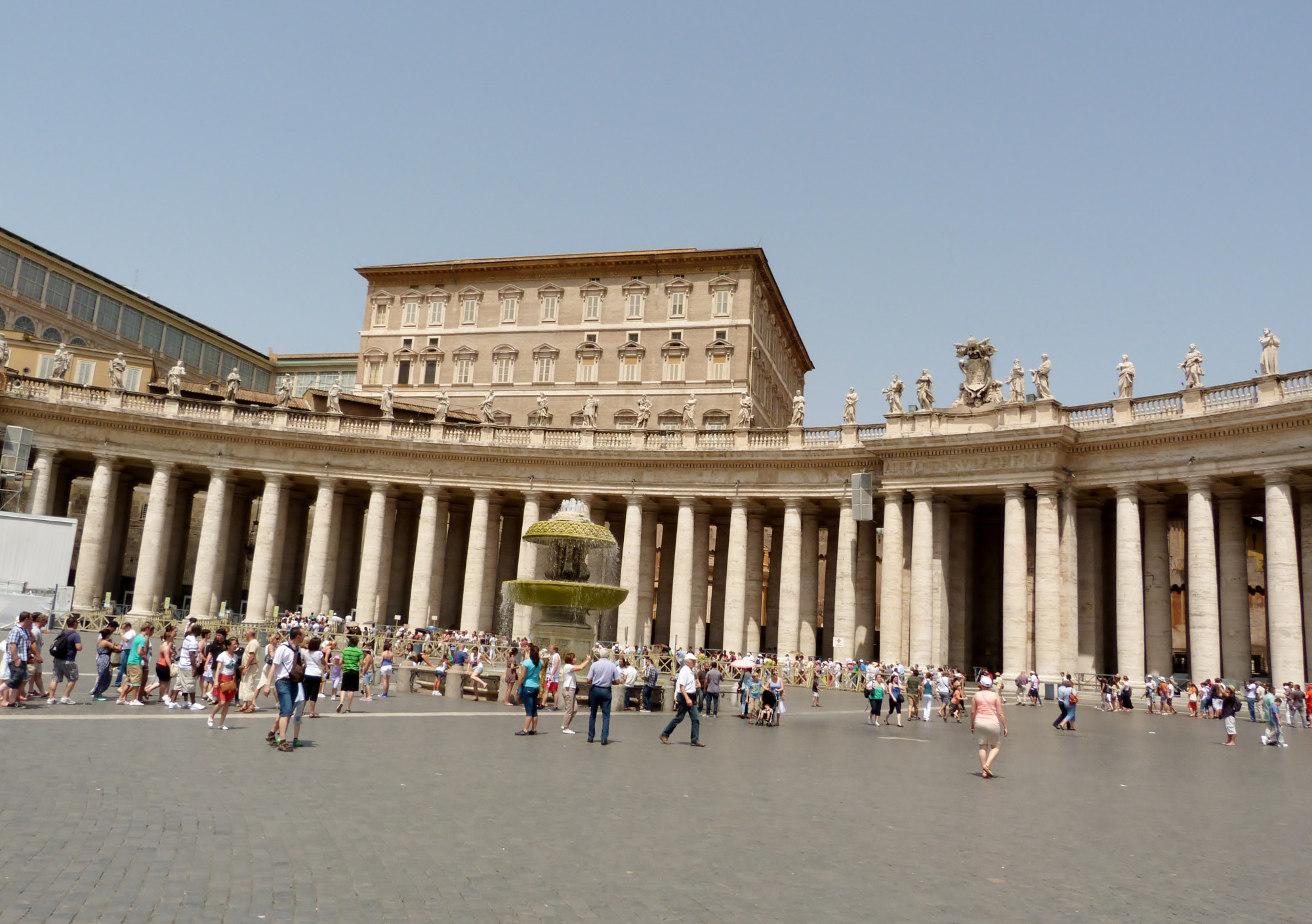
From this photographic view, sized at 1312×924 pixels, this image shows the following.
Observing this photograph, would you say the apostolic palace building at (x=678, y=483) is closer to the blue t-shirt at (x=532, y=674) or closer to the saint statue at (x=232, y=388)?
the saint statue at (x=232, y=388)

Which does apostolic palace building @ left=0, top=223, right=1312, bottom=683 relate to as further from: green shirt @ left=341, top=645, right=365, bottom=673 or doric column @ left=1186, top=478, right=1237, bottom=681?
green shirt @ left=341, top=645, right=365, bottom=673

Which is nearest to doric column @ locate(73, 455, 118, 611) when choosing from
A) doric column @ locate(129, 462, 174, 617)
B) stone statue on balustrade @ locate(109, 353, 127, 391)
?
doric column @ locate(129, 462, 174, 617)

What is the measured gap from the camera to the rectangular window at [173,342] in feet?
250

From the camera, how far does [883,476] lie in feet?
140

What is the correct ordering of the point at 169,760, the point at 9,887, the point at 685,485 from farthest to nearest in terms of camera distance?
the point at 685,485 → the point at 169,760 → the point at 9,887

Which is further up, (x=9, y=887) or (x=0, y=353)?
(x=0, y=353)

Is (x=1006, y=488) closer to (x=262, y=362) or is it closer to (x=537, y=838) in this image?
(x=537, y=838)

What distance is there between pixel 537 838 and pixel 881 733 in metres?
15.7

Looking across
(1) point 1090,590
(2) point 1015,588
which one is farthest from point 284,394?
(1) point 1090,590

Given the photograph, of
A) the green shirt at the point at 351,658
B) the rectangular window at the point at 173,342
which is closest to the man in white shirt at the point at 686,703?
the green shirt at the point at 351,658

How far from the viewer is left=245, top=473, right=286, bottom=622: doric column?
4838 cm

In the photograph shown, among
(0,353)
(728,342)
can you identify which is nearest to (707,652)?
(728,342)

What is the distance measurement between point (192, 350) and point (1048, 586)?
68821 millimetres

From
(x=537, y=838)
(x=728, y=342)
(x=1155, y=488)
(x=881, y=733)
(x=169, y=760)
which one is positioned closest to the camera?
(x=537, y=838)
